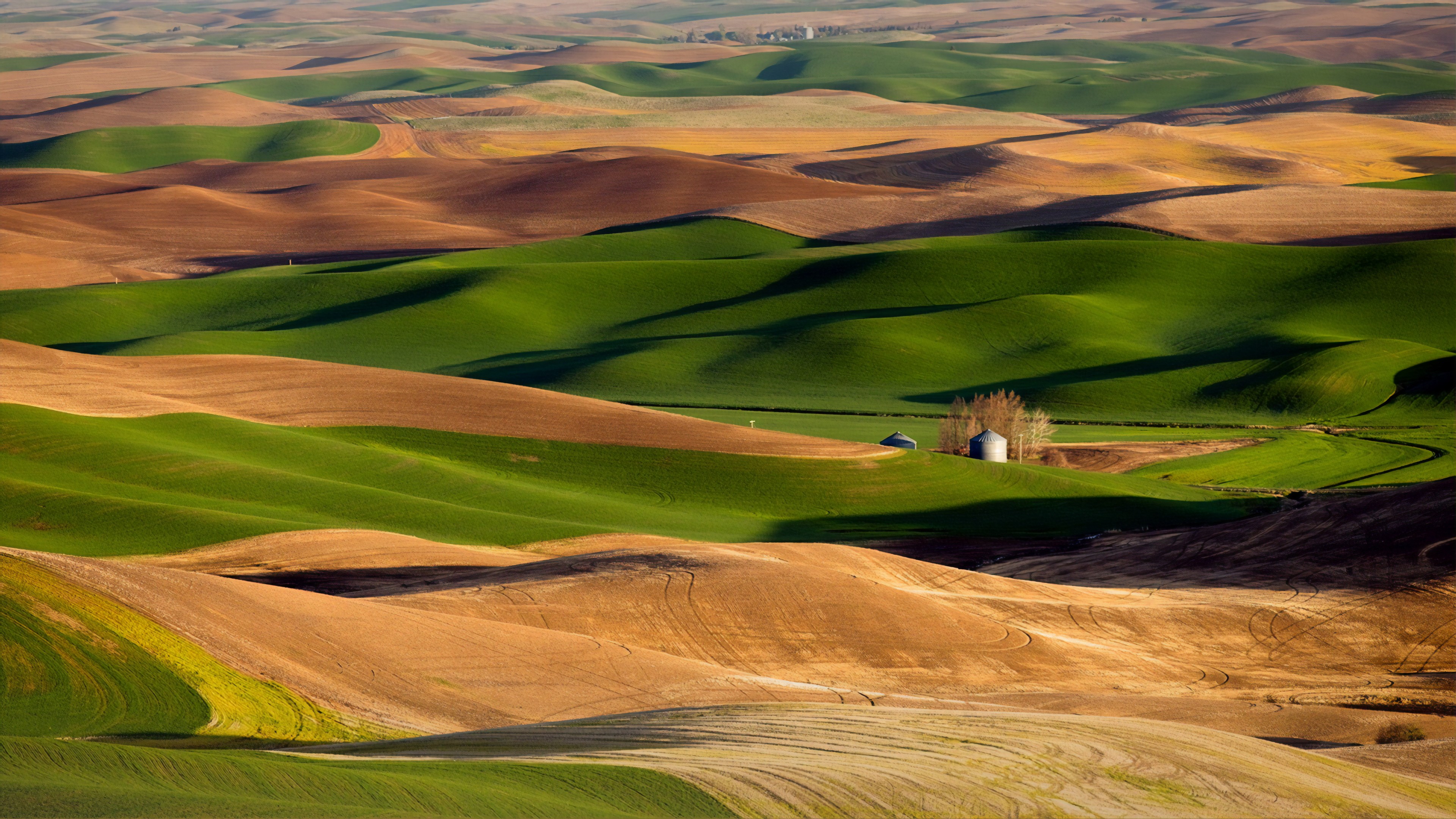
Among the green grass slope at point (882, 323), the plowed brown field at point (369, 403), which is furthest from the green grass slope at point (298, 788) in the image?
the green grass slope at point (882, 323)

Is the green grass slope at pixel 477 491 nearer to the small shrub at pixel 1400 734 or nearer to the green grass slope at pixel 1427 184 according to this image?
the small shrub at pixel 1400 734

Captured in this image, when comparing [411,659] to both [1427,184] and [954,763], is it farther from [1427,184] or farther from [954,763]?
[1427,184]

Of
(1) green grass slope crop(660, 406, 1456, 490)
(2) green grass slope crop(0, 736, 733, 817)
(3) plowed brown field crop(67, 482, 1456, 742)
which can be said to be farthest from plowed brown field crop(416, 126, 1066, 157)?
(2) green grass slope crop(0, 736, 733, 817)

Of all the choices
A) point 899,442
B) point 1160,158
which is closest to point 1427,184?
point 1160,158

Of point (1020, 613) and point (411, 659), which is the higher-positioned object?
point (411, 659)

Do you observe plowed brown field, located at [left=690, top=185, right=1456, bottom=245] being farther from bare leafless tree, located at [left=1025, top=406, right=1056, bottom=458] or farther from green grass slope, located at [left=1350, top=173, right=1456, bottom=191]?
bare leafless tree, located at [left=1025, top=406, right=1056, bottom=458]
